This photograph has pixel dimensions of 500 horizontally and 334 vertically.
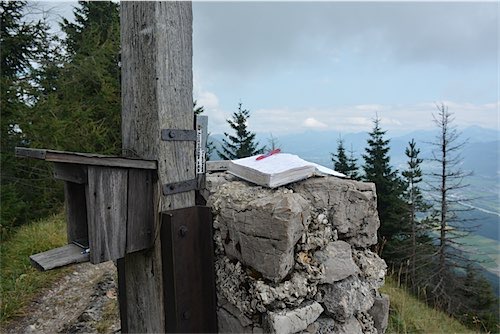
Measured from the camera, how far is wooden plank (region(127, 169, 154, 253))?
1.57 meters

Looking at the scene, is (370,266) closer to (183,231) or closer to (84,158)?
(183,231)

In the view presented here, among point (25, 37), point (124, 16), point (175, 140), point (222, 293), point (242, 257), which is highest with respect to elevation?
point (25, 37)

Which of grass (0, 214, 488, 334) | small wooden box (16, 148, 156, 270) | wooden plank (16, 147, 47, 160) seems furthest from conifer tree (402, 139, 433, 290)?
wooden plank (16, 147, 47, 160)

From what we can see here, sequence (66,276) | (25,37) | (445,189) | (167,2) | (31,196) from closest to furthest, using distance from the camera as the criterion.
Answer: (167,2) < (66,276) < (25,37) < (31,196) < (445,189)

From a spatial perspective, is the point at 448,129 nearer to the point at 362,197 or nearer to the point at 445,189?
the point at 445,189

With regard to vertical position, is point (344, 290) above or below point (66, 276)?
above

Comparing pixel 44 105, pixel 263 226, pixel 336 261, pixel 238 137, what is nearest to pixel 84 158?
pixel 263 226

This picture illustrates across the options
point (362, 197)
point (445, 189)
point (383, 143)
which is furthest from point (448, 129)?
point (362, 197)

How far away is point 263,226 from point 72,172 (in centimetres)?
92

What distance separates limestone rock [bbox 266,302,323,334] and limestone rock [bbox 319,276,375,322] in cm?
9

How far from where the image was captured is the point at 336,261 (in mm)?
1682

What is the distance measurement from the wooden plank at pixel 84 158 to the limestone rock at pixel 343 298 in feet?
3.48

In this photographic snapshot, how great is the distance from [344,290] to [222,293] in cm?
62

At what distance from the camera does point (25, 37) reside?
8.42m
